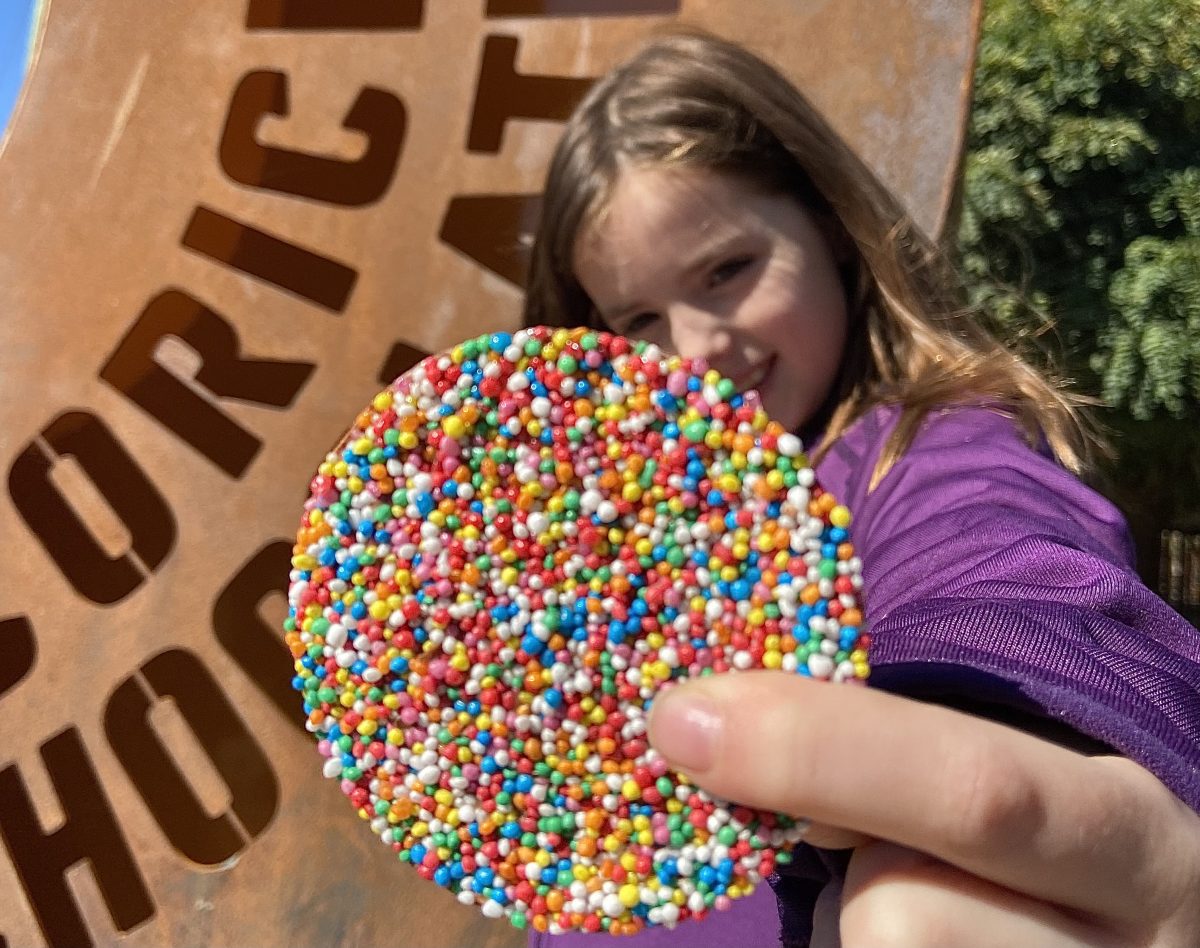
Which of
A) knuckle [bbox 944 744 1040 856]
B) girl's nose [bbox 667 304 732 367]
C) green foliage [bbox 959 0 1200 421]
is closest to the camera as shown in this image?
knuckle [bbox 944 744 1040 856]

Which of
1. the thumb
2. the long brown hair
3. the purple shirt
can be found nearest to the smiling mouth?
the long brown hair

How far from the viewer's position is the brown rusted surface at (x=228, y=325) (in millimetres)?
1308

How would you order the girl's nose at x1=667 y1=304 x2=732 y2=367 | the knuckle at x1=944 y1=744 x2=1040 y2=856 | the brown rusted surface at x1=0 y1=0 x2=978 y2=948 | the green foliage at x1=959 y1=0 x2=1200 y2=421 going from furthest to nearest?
1. the green foliage at x1=959 y1=0 x2=1200 y2=421
2. the brown rusted surface at x1=0 y1=0 x2=978 y2=948
3. the girl's nose at x1=667 y1=304 x2=732 y2=367
4. the knuckle at x1=944 y1=744 x2=1040 y2=856

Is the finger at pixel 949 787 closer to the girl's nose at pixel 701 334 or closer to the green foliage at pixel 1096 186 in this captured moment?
the girl's nose at pixel 701 334

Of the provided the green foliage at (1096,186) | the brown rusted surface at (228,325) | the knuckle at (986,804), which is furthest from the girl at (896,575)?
the green foliage at (1096,186)

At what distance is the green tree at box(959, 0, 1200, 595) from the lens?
1.82m

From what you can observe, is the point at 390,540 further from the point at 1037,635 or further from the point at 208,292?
the point at 208,292

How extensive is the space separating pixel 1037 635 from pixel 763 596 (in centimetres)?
18

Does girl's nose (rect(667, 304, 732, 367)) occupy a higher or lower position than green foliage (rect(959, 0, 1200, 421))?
lower

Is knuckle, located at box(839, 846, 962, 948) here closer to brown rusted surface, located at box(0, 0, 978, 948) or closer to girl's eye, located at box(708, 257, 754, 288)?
girl's eye, located at box(708, 257, 754, 288)

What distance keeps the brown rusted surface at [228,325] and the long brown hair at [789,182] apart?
160mm

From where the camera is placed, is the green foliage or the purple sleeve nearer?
the purple sleeve

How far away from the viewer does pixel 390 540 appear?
68cm

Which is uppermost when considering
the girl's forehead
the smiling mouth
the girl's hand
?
the girl's forehead
